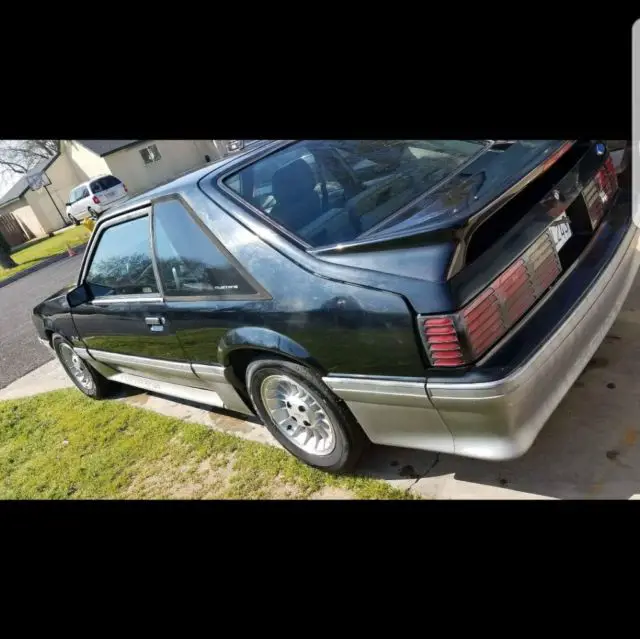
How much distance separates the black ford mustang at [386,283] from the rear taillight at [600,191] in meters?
0.02

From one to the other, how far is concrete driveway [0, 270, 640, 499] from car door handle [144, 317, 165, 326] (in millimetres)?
1488

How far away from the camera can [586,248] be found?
2.52m

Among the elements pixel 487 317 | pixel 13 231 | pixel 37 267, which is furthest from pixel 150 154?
pixel 487 317

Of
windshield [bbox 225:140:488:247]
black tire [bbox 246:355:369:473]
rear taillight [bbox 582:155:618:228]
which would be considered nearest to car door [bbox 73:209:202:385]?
black tire [bbox 246:355:369:473]

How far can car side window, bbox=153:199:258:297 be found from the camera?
2588mm

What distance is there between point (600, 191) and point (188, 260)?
7.42ft

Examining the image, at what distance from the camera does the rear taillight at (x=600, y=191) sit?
8.56ft

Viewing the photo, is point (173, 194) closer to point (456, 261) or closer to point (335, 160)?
point (335, 160)

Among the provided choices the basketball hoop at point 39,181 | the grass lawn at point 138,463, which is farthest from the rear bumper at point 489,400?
the basketball hoop at point 39,181

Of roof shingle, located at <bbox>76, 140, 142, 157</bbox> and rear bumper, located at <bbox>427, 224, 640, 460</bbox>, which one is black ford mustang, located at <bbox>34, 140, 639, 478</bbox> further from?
roof shingle, located at <bbox>76, 140, 142, 157</bbox>

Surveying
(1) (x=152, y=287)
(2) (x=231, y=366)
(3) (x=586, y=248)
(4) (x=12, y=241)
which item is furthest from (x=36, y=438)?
(4) (x=12, y=241)

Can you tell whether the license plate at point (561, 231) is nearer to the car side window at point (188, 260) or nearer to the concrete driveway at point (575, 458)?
the concrete driveway at point (575, 458)

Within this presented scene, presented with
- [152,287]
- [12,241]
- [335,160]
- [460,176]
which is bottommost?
[12,241]
